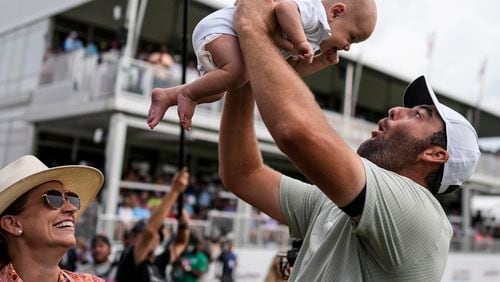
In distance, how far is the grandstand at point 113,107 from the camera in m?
14.1

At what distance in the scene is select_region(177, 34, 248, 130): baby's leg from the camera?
219cm

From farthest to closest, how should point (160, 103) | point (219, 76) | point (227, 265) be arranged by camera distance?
point (227, 265) → point (160, 103) → point (219, 76)

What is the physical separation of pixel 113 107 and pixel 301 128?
41.1 ft

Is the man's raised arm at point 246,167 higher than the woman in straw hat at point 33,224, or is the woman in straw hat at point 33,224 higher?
the man's raised arm at point 246,167

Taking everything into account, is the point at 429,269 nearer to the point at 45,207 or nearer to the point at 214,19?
the point at 214,19

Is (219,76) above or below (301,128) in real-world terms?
above

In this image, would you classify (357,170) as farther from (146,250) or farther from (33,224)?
(146,250)

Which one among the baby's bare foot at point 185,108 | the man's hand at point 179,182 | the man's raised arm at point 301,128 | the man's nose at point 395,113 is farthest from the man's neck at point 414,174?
the man's hand at point 179,182

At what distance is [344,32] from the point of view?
2.35 m

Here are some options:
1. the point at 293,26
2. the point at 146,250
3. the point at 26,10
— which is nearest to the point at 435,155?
the point at 293,26

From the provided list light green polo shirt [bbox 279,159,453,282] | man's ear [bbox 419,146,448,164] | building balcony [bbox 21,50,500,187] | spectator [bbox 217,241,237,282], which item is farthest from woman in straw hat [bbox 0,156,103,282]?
building balcony [bbox 21,50,500,187]

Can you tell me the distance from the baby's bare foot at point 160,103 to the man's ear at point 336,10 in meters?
0.65

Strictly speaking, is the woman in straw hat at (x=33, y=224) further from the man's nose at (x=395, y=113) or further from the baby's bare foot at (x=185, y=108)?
the man's nose at (x=395, y=113)

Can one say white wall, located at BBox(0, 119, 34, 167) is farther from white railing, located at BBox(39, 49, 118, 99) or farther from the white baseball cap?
the white baseball cap
